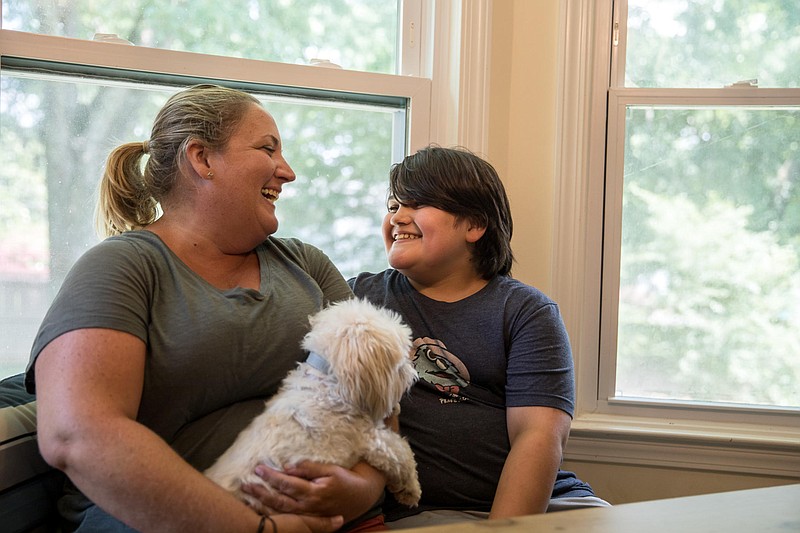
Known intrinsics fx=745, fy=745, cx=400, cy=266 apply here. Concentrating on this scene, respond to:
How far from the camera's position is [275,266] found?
64.6 inches

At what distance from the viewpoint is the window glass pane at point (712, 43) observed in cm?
224

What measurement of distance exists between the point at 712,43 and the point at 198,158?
161cm

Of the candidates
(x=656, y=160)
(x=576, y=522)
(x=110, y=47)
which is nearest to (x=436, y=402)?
(x=576, y=522)

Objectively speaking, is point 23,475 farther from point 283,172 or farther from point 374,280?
point 374,280

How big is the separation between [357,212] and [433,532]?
1473mm

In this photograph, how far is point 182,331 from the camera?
136 centimetres

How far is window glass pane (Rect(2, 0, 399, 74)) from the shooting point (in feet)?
6.51

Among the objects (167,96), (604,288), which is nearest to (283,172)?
(167,96)

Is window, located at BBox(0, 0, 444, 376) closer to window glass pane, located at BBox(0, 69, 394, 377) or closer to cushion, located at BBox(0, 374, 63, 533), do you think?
window glass pane, located at BBox(0, 69, 394, 377)

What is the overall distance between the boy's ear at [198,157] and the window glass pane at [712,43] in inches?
53.3

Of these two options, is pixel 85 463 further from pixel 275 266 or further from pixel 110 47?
pixel 110 47

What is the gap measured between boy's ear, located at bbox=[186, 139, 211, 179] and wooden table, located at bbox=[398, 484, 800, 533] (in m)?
0.92

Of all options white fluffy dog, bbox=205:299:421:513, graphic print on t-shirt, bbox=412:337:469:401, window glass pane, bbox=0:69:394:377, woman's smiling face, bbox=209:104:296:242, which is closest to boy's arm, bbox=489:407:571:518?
graphic print on t-shirt, bbox=412:337:469:401

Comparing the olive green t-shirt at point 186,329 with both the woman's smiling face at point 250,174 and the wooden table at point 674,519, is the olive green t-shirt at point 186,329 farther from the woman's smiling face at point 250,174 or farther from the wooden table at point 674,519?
the wooden table at point 674,519
